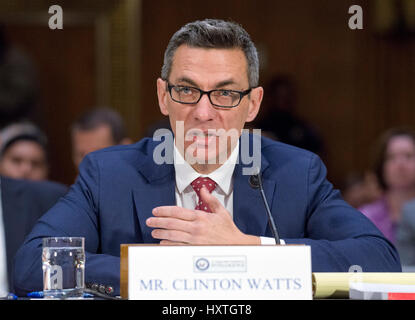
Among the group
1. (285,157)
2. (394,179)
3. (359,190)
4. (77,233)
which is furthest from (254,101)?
(359,190)

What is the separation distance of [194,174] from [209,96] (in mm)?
283

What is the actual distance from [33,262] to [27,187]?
4.93 ft

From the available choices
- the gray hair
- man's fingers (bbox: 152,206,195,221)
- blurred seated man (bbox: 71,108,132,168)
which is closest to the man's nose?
the gray hair

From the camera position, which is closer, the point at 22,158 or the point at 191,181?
the point at 191,181

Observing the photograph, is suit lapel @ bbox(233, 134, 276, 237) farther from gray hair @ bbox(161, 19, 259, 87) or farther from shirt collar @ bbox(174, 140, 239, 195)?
gray hair @ bbox(161, 19, 259, 87)

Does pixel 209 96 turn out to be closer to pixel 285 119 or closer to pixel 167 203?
pixel 167 203

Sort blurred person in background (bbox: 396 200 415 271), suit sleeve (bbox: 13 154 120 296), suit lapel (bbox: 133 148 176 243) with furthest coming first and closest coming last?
blurred person in background (bbox: 396 200 415 271) < suit lapel (bbox: 133 148 176 243) < suit sleeve (bbox: 13 154 120 296)

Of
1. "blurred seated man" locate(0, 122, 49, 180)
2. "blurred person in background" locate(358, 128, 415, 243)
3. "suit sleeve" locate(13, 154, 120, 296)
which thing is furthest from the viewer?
"blurred seated man" locate(0, 122, 49, 180)

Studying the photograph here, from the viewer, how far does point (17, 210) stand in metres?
3.40

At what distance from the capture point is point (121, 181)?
93.8 inches

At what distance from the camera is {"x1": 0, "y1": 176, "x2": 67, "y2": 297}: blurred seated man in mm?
3279

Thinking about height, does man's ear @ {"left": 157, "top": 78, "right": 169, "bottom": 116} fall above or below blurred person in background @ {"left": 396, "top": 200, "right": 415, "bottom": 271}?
above

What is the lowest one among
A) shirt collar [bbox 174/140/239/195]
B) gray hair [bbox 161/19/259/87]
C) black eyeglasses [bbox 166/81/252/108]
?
shirt collar [bbox 174/140/239/195]
